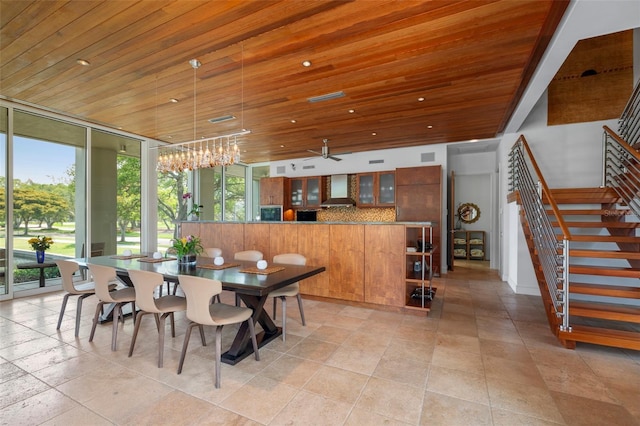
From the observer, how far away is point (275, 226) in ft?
15.4

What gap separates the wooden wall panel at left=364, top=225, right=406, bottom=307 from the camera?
151 inches

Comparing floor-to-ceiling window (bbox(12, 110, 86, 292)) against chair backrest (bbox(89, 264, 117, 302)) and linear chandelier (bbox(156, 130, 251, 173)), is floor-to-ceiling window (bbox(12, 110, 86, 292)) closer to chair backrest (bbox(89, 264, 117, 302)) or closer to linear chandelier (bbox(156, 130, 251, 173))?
A: linear chandelier (bbox(156, 130, 251, 173))

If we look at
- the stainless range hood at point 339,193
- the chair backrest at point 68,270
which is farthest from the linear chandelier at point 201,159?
the stainless range hood at point 339,193

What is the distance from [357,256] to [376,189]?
10.8 feet

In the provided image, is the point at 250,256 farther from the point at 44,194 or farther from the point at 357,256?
the point at 44,194

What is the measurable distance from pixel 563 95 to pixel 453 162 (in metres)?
3.08

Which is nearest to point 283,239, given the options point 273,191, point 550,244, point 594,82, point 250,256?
point 250,256

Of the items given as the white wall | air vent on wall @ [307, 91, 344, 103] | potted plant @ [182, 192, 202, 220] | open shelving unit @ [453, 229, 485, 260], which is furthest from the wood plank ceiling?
open shelving unit @ [453, 229, 485, 260]

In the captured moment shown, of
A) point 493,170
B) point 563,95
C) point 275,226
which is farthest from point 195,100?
point 493,170

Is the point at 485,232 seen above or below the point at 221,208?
below

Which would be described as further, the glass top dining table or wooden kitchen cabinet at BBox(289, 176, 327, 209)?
wooden kitchen cabinet at BBox(289, 176, 327, 209)

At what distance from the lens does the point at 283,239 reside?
15.1 feet

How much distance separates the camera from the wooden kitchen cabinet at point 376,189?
22.6 feet

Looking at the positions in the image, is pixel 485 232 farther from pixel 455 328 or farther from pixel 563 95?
pixel 455 328
